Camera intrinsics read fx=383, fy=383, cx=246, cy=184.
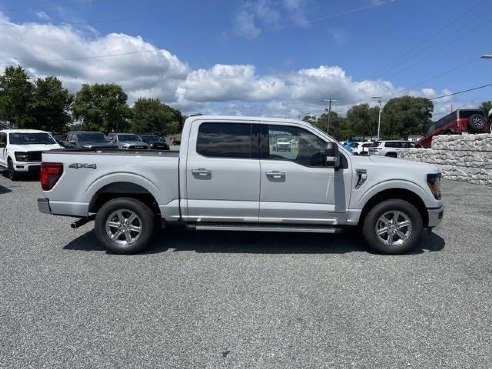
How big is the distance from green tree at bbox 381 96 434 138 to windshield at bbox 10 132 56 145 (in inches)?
2934

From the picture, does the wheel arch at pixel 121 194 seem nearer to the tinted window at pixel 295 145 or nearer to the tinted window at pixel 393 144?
the tinted window at pixel 295 145

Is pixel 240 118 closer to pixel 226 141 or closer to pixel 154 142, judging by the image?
pixel 226 141

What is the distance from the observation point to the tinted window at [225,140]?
5297 mm

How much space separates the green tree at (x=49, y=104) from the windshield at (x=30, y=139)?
2893 cm

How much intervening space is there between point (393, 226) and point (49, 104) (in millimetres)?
43422

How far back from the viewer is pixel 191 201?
5.26 meters

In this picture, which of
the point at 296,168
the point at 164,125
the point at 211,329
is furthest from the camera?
the point at 164,125

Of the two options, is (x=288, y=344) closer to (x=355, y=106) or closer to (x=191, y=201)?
(x=191, y=201)

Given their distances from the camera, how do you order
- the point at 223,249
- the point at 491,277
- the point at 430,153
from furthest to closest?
1. the point at 430,153
2. the point at 223,249
3. the point at 491,277

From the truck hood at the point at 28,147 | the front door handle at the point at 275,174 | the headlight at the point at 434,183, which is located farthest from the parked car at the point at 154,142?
the headlight at the point at 434,183

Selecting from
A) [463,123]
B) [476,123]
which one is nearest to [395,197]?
[476,123]

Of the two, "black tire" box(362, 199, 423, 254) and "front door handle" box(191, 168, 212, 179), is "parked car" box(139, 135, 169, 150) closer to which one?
"front door handle" box(191, 168, 212, 179)

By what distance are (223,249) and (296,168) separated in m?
1.61

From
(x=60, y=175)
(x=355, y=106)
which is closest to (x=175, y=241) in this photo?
(x=60, y=175)
